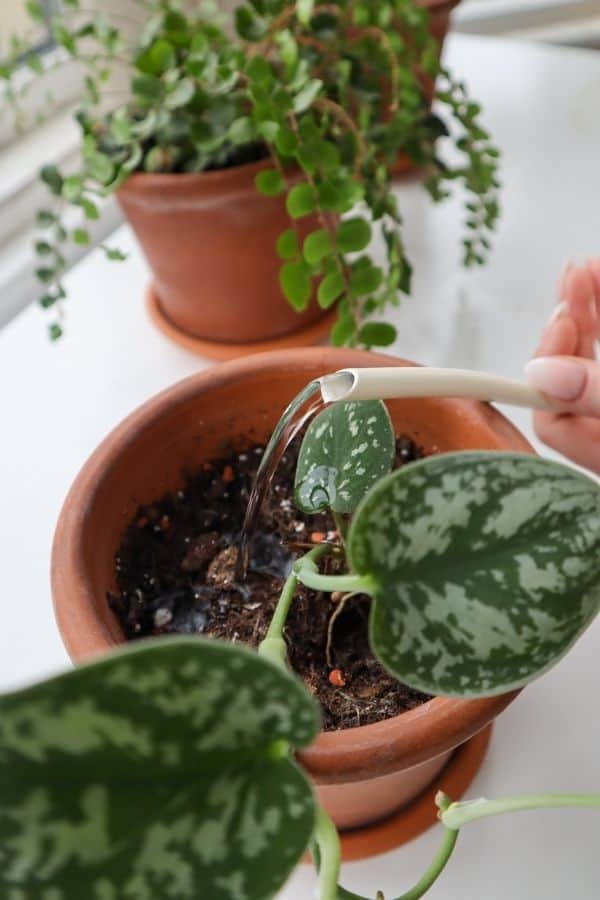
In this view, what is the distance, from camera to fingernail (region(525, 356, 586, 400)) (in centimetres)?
50

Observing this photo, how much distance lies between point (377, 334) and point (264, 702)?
0.42 meters

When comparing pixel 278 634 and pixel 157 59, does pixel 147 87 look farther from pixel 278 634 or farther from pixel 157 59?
pixel 278 634

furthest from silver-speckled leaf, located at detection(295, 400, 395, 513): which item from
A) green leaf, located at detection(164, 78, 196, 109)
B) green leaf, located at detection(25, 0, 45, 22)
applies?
Answer: green leaf, located at detection(25, 0, 45, 22)

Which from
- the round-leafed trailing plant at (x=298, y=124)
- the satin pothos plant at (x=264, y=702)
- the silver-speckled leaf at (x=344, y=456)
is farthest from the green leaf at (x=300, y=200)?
the satin pothos plant at (x=264, y=702)

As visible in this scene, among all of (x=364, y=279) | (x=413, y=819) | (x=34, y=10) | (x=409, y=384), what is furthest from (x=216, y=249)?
(x=413, y=819)

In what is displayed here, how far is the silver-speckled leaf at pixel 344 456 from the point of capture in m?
0.46

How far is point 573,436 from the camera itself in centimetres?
65

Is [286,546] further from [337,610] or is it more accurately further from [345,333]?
[345,333]

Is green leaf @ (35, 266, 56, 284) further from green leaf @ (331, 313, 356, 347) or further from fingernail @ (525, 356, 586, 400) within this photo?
fingernail @ (525, 356, 586, 400)

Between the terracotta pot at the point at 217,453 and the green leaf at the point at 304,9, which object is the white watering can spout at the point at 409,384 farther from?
the green leaf at the point at 304,9

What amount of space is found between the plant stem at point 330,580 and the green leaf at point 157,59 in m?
0.52

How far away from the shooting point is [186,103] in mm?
711

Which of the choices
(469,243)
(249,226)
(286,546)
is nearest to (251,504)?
(286,546)

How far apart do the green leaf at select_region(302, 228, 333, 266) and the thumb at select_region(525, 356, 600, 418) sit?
0.63 ft
